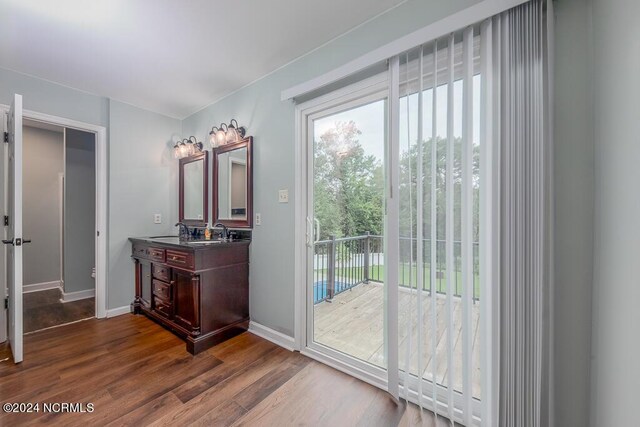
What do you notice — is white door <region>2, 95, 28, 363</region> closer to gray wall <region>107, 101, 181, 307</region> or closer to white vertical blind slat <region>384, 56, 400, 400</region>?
gray wall <region>107, 101, 181, 307</region>

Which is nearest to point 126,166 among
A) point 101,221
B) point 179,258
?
point 101,221

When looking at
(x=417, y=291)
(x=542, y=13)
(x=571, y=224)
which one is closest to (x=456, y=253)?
(x=417, y=291)

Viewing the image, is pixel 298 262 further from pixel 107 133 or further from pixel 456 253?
pixel 107 133

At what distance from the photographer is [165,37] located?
189cm

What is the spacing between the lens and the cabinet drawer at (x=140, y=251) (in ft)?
9.15

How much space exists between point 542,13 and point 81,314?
15.0 feet

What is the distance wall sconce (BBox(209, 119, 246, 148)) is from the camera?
2.60 m

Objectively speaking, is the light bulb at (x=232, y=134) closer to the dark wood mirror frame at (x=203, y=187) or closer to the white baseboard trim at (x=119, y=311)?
the dark wood mirror frame at (x=203, y=187)

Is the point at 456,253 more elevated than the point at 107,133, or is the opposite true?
the point at 107,133

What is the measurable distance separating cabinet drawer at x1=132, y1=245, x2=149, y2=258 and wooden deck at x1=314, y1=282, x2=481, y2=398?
6.25 feet

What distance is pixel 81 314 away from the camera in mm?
2959

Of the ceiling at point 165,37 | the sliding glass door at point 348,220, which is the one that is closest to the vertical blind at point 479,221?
the sliding glass door at point 348,220

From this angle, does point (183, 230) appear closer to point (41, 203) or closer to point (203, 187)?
point (203, 187)

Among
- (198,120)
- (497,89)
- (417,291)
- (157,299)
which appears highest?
(198,120)
